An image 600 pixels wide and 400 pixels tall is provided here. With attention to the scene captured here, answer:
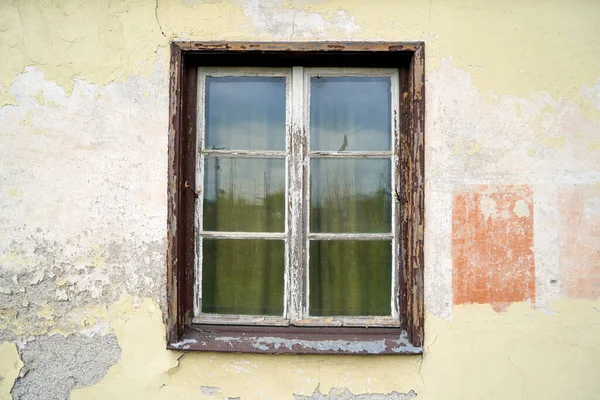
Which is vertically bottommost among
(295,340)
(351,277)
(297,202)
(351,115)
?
(295,340)

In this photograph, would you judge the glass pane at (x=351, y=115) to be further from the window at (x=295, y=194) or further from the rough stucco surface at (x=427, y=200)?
the rough stucco surface at (x=427, y=200)

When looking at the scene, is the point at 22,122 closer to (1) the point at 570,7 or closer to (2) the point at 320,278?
(2) the point at 320,278

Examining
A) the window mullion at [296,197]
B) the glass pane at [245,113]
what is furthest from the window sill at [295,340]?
the glass pane at [245,113]

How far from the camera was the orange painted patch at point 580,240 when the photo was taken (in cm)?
209

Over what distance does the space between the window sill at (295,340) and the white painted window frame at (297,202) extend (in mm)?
35

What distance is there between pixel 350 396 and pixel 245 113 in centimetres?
145

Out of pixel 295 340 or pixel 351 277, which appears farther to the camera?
pixel 351 277

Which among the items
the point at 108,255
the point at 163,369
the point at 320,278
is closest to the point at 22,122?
the point at 108,255

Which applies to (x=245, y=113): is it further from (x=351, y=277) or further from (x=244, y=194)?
(x=351, y=277)

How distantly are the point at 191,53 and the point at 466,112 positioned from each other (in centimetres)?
133

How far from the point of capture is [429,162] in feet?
6.93

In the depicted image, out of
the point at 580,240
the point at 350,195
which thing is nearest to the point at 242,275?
the point at 350,195

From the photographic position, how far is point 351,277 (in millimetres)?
2223

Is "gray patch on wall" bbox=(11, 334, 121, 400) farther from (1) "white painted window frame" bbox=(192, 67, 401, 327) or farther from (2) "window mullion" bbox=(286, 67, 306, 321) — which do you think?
(2) "window mullion" bbox=(286, 67, 306, 321)
